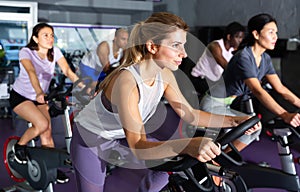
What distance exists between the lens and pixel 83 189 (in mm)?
1619

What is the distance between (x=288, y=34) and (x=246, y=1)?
2.87ft

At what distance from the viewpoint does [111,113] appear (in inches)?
54.2

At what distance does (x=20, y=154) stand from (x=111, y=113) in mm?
1574

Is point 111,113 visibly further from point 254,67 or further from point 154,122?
point 254,67

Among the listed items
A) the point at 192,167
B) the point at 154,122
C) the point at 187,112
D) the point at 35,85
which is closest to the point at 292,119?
the point at 187,112

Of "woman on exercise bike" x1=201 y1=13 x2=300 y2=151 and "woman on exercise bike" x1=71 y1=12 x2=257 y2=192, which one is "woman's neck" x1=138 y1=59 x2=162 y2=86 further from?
"woman on exercise bike" x1=201 y1=13 x2=300 y2=151

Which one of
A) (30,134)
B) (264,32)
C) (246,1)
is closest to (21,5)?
(246,1)

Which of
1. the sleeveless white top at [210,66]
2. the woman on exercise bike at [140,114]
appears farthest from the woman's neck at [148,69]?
the sleeveless white top at [210,66]

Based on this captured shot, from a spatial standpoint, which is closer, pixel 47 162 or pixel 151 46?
pixel 151 46

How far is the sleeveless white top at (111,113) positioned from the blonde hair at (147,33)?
0.06 m

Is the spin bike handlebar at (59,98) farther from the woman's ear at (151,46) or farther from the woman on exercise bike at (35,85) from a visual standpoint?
the woman's ear at (151,46)

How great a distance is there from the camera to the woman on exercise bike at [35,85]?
275 cm

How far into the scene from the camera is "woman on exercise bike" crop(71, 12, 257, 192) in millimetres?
1133

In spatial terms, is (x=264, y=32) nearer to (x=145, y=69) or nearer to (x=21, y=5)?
(x=145, y=69)
